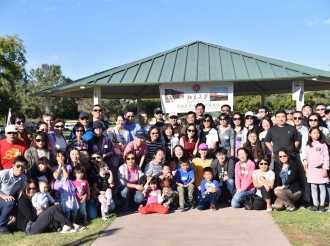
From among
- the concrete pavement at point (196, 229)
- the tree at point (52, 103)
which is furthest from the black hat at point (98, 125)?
the tree at point (52, 103)

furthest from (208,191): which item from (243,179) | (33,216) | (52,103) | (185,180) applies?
(52,103)

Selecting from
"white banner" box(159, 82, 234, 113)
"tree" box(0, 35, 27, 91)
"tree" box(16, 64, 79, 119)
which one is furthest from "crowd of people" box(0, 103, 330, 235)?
"tree" box(16, 64, 79, 119)

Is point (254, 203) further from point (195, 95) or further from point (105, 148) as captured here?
point (195, 95)

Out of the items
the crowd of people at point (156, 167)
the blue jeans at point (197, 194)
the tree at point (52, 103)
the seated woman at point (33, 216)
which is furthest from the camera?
the tree at point (52, 103)

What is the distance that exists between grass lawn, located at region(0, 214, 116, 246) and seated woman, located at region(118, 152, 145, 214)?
3.42 feet

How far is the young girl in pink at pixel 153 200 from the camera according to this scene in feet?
20.0

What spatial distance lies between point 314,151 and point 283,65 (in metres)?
5.29

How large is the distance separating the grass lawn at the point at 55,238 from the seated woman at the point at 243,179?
2585 millimetres

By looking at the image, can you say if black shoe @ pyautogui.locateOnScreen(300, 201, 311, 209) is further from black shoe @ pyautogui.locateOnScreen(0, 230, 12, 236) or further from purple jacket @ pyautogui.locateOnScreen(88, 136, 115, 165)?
black shoe @ pyautogui.locateOnScreen(0, 230, 12, 236)

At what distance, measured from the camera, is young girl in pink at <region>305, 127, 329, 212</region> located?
594 cm

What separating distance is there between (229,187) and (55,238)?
135 inches

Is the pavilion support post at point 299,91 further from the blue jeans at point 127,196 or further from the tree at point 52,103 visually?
the tree at point 52,103

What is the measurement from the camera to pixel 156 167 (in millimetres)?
6598

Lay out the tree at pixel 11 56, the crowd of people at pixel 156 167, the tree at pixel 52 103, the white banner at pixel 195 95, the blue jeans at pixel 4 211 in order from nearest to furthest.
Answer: the blue jeans at pixel 4 211
the crowd of people at pixel 156 167
the white banner at pixel 195 95
the tree at pixel 11 56
the tree at pixel 52 103
